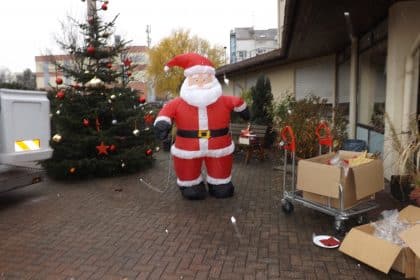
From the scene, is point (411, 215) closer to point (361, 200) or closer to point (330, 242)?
point (361, 200)

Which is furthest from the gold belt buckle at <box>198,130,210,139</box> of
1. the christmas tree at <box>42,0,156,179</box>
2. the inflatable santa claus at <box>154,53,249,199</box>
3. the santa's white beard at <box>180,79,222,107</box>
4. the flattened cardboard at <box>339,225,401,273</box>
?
the flattened cardboard at <box>339,225,401,273</box>

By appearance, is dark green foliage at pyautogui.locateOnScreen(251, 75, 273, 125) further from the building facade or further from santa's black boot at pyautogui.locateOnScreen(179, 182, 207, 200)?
santa's black boot at pyautogui.locateOnScreen(179, 182, 207, 200)

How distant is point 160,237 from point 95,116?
3.73 m

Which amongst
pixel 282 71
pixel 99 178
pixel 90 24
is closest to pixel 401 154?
pixel 99 178

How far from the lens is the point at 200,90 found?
561 cm

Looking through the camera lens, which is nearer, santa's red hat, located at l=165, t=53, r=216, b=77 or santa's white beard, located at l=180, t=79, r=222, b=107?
santa's white beard, located at l=180, t=79, r=222, b=107

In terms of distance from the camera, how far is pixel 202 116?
5.62 meters

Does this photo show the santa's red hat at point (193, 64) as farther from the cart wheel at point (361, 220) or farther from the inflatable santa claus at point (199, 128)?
the cart wheel at point (361, 220)

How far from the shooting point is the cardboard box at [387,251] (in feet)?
10.5

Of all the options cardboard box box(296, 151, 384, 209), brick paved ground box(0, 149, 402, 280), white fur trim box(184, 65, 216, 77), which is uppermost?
white fur trim box(184, 65, 216, 77)

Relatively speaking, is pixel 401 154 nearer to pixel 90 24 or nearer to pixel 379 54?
pixel 379 54

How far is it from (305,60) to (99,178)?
8.52m

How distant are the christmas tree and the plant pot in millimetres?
4526

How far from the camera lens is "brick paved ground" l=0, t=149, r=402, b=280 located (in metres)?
3.51
